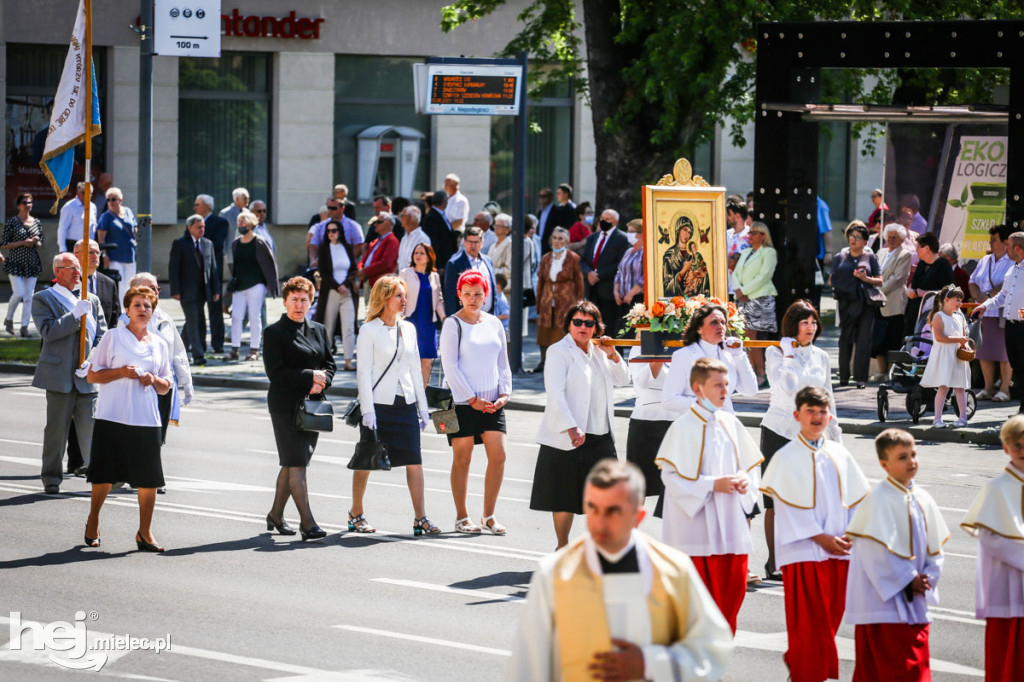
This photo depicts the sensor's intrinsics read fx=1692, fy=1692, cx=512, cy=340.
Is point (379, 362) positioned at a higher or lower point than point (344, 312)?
higher

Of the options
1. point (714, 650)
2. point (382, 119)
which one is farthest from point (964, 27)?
point (382, 119)

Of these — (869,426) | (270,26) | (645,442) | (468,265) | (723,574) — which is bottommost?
(869,426)

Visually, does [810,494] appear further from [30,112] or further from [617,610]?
[30,112]

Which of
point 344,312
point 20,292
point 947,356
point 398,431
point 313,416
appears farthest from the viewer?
point 20,292

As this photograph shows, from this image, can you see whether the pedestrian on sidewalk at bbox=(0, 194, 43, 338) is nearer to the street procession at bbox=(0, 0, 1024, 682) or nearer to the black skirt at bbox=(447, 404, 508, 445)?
the street procession at bbox=(0, 0, 1024, 682)

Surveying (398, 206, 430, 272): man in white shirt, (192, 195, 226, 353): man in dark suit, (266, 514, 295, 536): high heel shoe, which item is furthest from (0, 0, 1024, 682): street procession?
(398, 206, 430, 272): man in white shirt

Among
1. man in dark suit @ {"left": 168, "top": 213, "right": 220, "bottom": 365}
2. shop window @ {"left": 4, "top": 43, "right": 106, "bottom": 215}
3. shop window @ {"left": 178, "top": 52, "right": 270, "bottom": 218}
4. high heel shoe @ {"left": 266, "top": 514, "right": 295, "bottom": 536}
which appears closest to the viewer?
high heel shoe @ {"left": 266, "top": 514, "right": 295, "bottom": 536}

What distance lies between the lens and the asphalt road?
8680 mm

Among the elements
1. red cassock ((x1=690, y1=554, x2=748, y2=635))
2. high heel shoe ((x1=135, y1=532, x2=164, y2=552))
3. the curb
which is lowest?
high heel shoe ((x1=135, y1=532, x2=164, y2=552))

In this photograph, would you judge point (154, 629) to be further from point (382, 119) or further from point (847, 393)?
point (382, 119)

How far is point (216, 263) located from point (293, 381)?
1152 cm

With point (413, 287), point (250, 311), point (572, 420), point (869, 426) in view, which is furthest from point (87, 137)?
point (869, 426)

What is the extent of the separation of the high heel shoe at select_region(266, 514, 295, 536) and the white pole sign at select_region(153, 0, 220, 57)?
9545 mm

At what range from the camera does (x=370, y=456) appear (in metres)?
11.9
